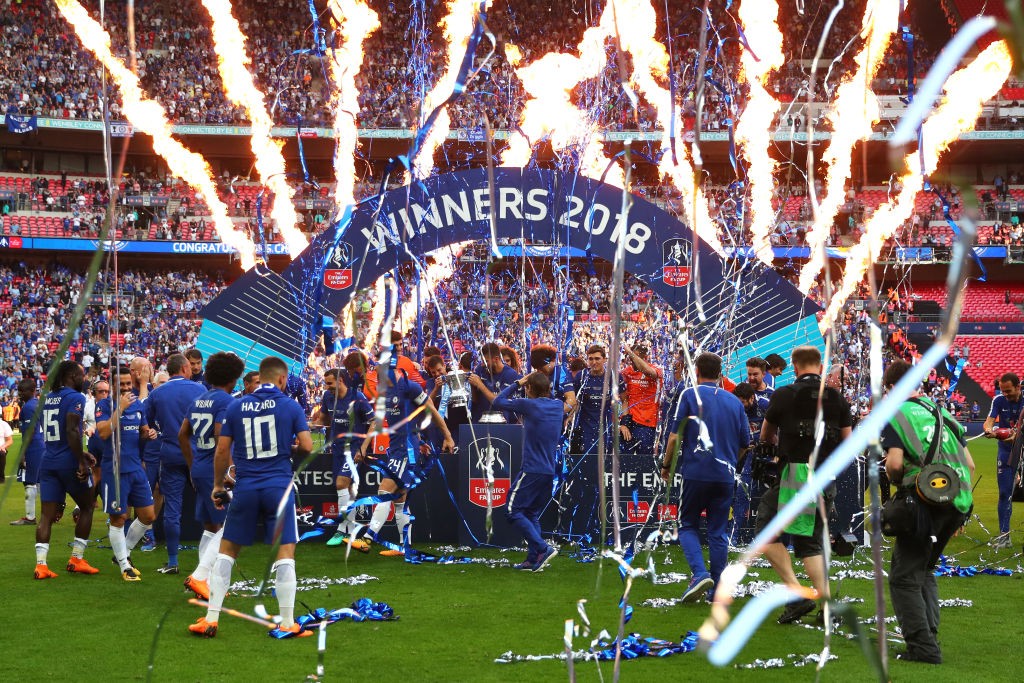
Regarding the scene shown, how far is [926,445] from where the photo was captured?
6.21 metres

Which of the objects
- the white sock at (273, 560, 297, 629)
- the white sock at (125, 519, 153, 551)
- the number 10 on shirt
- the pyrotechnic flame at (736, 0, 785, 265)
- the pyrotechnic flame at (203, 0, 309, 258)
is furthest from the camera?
the pyrotechnic flame at (203, 0, 309, 258)

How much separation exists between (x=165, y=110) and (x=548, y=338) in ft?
92.4

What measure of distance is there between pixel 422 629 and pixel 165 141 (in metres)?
33.8

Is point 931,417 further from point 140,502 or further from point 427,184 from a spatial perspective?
point 427,184

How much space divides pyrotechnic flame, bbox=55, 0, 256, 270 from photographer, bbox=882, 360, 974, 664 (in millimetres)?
30926

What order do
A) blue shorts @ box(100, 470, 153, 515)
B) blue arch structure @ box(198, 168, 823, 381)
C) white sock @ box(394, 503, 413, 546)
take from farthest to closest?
blue arch structure @ box(198, 168, 823, 381)
white sock @ box(394, 503, 413, 546)
blue shorts @ box(100, 470, 153, 515)

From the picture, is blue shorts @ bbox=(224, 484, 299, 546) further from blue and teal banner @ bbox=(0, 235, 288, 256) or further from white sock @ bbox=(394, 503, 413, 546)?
blue and teal banner @ bbox=(0, 235, 288, 256)

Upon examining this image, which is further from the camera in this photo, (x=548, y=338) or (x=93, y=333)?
(x=93, y=333)

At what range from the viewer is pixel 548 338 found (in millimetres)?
15234

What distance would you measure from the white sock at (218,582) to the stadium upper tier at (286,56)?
3117 centimetres

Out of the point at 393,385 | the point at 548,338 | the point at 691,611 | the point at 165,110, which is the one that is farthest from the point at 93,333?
the point at 691,611

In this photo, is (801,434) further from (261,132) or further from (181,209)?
(181,209)

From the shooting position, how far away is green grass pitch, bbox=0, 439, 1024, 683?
6.12m

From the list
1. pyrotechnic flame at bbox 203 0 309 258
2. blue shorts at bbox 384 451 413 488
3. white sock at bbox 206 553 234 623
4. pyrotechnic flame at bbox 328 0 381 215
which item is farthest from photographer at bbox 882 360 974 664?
pyrotechnic flame at bbox 203 0 309 258
